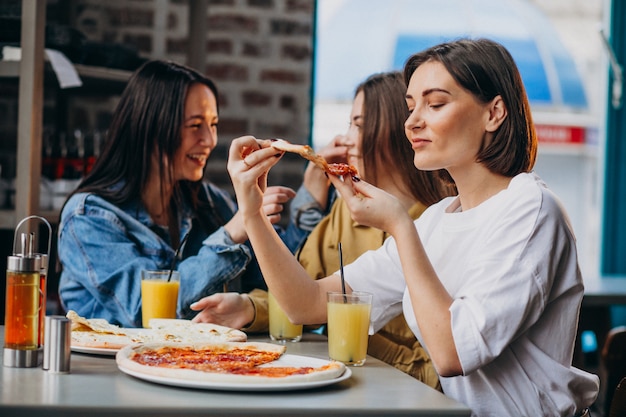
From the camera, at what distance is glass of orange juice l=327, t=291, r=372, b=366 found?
5.48ft

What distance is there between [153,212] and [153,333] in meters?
0.79

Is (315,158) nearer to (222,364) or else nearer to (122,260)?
(222,364)

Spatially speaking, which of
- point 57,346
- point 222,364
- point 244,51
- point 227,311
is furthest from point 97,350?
point 244,51

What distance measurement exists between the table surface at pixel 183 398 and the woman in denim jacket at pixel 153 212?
71 centimetres

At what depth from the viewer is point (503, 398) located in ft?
5.38

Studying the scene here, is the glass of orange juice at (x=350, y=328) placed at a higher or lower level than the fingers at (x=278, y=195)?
lower

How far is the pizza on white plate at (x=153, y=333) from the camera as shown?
1.71 metres

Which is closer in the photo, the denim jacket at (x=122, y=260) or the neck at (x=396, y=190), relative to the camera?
the denim jacket at (x=122, y=260)

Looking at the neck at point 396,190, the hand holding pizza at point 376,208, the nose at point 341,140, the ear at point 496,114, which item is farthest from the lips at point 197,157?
the ear at point 496,114

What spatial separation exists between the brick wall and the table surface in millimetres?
2123

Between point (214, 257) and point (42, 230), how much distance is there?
1042 millimetres

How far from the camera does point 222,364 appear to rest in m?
1.49

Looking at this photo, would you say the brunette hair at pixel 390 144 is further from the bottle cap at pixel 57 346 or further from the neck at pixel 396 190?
the bottle cap at pixel 57 346

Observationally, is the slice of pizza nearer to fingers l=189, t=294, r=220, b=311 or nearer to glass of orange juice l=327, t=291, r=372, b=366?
glass of orange juice l=327, t=291, r=372, b=366
